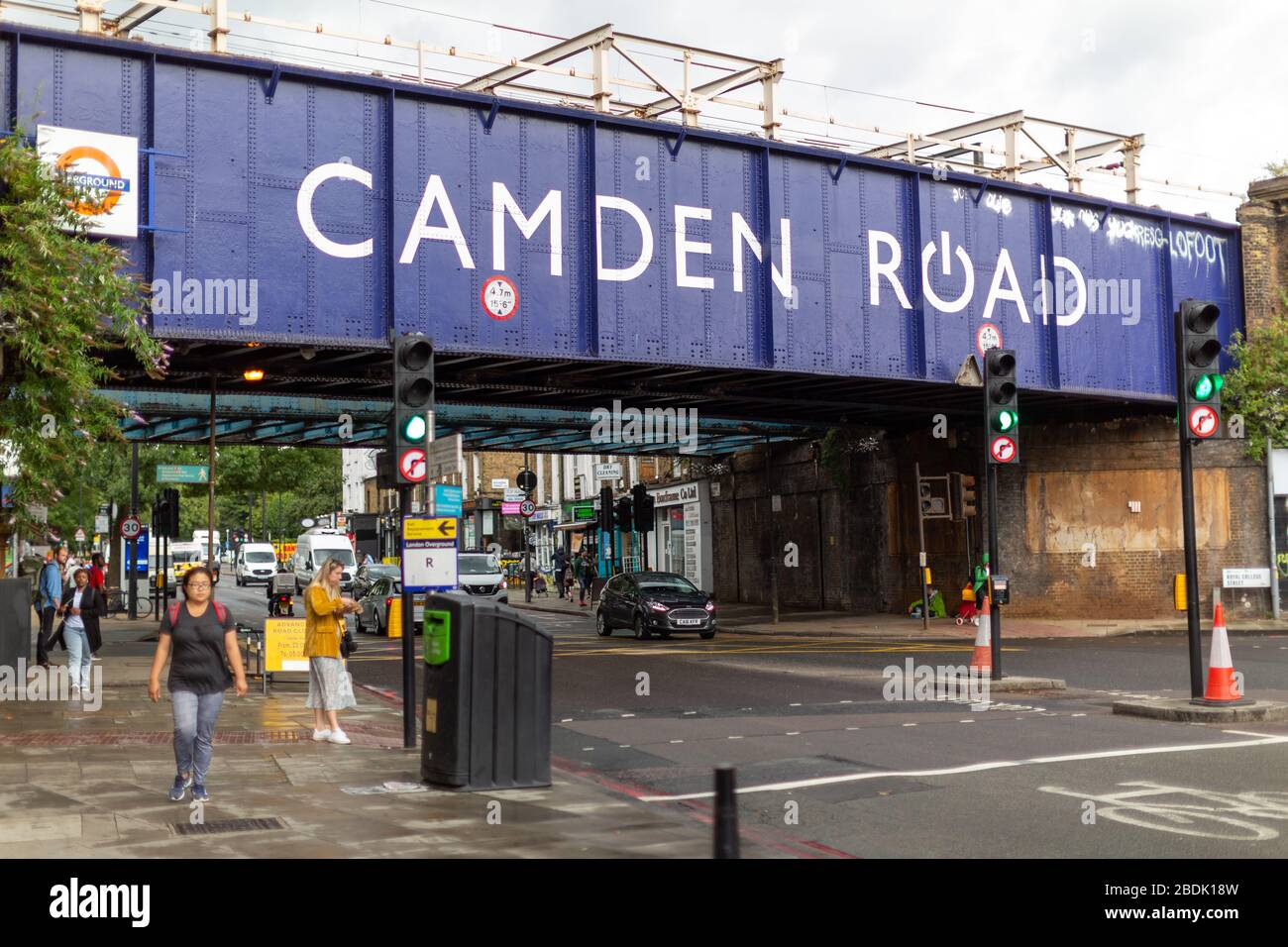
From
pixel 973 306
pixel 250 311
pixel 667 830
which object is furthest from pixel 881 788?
pixel 973 306

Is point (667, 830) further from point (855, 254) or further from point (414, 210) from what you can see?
point (855, 254)

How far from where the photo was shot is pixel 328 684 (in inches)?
503

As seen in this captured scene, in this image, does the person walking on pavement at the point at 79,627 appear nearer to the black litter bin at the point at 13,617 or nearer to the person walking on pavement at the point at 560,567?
the black litter bin at the point at 13,617

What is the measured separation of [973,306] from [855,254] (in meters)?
3.19

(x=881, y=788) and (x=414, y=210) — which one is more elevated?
→ (x=414, y=210)

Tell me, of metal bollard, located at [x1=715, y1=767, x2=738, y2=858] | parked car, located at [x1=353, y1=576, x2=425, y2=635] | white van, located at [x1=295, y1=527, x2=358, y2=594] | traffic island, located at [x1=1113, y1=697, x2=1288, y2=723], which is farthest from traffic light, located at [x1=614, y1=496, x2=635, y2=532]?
metal bollard, located at [x1=715, y1=767, x2=738, y2=858]

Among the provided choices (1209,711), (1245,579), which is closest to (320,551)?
(1245,579)

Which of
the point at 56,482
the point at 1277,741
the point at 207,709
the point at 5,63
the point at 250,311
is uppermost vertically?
the point at 5,63

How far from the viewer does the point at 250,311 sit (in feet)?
65.5

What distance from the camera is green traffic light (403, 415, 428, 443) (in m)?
12.5

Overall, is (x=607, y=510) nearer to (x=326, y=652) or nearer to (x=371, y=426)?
(x=371, y=426)

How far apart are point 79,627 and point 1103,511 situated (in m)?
23.8
